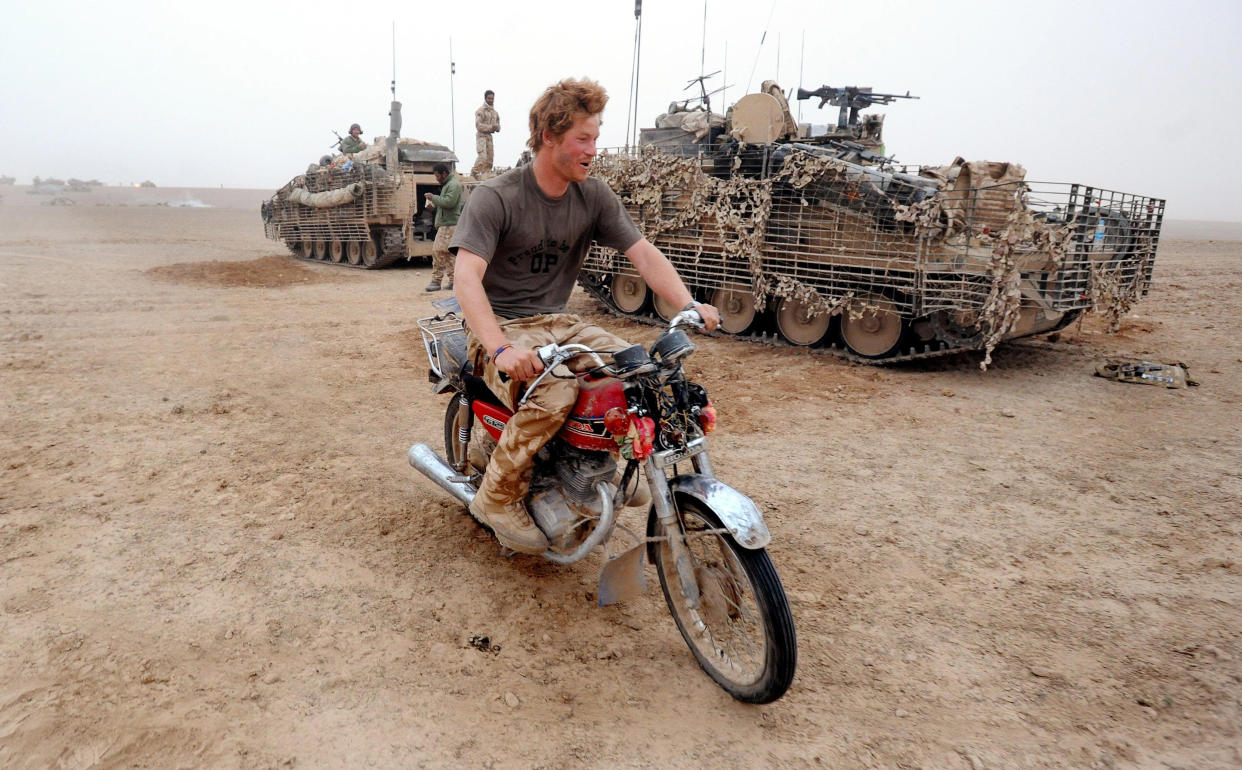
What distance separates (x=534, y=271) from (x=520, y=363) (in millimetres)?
850

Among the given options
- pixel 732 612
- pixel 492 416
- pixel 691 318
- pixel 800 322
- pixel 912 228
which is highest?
pixel 912 228

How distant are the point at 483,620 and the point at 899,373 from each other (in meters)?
5.52

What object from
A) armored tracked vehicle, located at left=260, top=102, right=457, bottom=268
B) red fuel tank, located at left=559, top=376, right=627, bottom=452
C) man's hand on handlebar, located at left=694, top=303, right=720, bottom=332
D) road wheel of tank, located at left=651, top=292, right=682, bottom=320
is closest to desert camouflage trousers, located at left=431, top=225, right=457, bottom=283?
armored tracked vehicle, located at left=260, top=102, right=457, bottom=268

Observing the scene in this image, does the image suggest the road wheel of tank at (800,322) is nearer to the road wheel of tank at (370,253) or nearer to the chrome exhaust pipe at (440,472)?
the chrome exhaust pipe at (440,472)

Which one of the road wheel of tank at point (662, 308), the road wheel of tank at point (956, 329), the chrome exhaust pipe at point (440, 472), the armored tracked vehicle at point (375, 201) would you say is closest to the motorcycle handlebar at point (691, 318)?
the chrome exhaust pipe at point (440, 472)

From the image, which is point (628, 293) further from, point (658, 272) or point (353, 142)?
point (353, 142)

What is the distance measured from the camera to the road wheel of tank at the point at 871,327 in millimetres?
7258

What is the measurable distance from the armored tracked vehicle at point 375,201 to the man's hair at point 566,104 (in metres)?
13.0

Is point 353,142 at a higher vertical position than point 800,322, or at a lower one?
higher

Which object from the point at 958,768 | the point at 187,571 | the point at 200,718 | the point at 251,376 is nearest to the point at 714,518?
the point at 958,768

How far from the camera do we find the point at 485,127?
50.3 ft

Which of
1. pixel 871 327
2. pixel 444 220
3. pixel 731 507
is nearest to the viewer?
pixel 731 507

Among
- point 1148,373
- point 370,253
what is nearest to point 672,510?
Result: point 1148,373

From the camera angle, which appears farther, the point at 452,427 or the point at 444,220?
the point at 444,220
